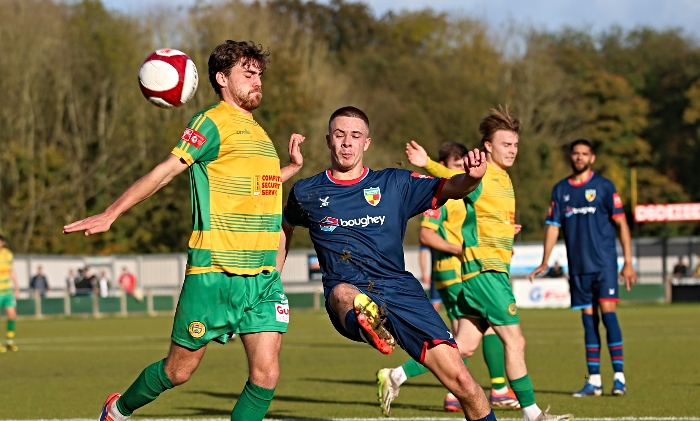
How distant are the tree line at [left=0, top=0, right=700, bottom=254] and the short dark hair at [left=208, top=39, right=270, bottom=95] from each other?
1371 inches

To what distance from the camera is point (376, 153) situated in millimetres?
49938

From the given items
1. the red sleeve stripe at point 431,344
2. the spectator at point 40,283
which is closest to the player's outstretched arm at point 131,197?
the red sleeve stripe at point 431,344

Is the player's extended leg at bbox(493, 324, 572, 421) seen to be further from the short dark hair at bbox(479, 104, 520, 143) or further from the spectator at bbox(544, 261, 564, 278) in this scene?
the spectator at bbox(544, 261, 564, 278)

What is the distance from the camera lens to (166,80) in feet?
23.2

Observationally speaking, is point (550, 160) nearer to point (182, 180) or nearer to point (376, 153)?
point (376, 153)

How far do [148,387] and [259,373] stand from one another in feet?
2.39

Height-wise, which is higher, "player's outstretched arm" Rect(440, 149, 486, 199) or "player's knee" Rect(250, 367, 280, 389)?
"player's outstretched arm" Rect(440, 149, 486, 199)

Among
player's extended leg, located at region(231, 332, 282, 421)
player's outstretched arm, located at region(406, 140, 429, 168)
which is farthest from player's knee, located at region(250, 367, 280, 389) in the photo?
player's outstretched arm, located at region(406, 140, 429, 168)

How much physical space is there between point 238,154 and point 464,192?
1.36m

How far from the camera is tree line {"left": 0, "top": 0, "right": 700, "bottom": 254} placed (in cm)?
4494

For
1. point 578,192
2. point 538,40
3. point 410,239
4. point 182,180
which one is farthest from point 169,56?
point 538,40

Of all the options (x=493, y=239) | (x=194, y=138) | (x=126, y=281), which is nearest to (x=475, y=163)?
(x=194, y=138)

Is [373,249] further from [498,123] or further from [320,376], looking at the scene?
[320,376]

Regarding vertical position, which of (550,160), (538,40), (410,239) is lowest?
(410,239)
